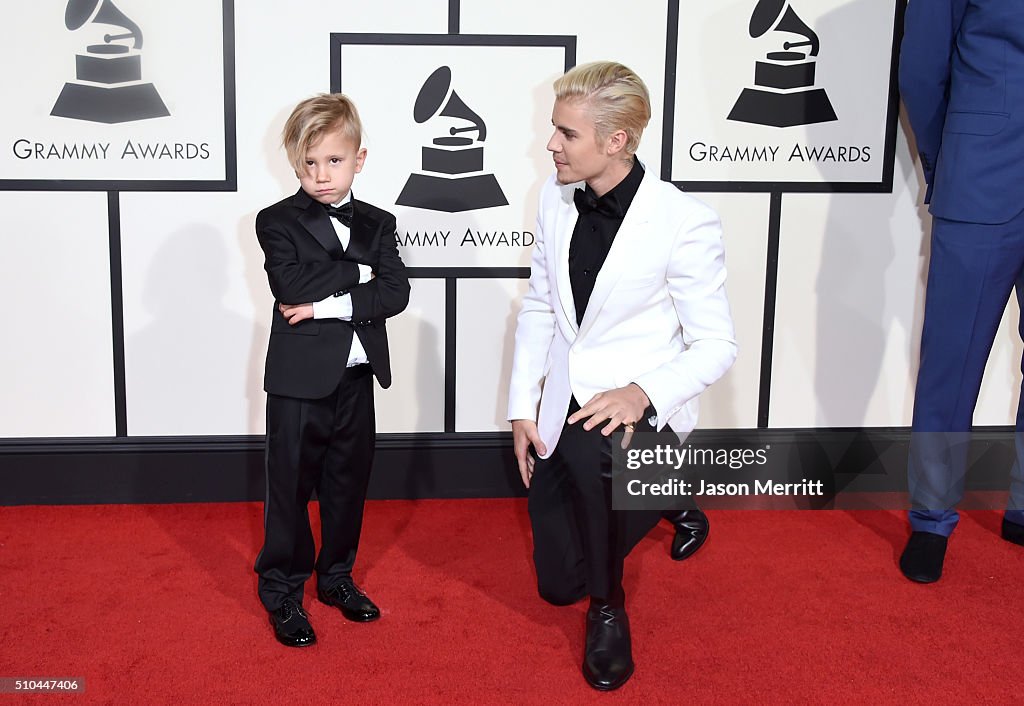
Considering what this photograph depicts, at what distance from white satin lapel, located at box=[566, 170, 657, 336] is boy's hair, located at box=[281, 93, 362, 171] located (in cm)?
68

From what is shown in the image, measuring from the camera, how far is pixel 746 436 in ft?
12.8

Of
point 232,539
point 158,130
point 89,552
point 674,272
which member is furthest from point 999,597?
point 158,130

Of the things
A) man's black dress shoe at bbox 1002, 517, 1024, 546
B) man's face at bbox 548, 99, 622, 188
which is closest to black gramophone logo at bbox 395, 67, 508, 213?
man's face at bbox 548, 99, 622, 188

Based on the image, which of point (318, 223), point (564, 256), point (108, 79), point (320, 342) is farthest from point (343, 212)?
point (108, 79)

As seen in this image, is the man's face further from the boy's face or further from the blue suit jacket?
the blue suit jacket

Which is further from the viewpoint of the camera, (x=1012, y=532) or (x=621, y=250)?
(x=1012, y=532)

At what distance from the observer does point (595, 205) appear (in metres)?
2.52

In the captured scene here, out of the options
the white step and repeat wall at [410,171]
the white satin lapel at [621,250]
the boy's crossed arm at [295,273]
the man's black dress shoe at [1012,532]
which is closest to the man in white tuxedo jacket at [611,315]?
the white satin lapel at [621,250]

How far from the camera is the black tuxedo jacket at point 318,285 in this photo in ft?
8.25

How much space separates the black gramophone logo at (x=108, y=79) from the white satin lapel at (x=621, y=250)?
1.83m

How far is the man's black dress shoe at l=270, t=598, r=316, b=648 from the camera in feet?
8.50

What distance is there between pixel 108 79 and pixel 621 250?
198 centimetres

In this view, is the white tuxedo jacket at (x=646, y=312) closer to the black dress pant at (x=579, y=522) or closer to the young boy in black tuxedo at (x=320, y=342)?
the black dress pant at (x=579, y=522)

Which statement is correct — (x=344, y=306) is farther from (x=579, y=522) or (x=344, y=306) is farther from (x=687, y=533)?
(x=687, y=533)
